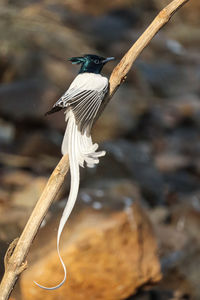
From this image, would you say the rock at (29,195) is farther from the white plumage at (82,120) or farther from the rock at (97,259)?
the white plumage at (82,120)

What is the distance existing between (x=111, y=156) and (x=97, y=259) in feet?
9.97

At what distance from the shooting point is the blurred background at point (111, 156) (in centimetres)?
419

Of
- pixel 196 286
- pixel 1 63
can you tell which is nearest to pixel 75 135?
pixel 196 286

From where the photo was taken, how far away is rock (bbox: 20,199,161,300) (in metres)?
4.03

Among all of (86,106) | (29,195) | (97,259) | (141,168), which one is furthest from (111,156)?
(86,106)

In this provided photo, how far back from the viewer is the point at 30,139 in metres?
7.55

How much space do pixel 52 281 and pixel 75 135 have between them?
220cm

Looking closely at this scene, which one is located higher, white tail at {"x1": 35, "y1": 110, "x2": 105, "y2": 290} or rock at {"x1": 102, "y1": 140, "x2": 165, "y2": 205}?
rock at {"x1": 102, "y1": 140, "x2": 165, "y2": 205}

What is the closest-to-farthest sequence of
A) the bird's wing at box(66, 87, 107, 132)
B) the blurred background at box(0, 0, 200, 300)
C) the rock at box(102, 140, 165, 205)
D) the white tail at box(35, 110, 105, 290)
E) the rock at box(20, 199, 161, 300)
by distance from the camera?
the white tail at box(35, 110, 105, 290) < the bird's wing at box(66, 87, 107, 132) < the rock at box(20, 199, 161, 300) < the blurred background at box(0, 0, 200, 300) < the rock at box(102, 140, 165, 205)

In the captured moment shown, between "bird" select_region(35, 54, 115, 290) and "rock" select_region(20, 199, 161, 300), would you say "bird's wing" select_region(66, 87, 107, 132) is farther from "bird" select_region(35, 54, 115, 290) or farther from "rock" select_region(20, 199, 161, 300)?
"rock" select_region(20, 199, 161, 300)

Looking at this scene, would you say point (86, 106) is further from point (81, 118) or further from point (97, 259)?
point (97, 259)

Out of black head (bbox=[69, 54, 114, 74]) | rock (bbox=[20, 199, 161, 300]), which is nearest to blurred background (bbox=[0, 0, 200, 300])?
rock (bbox=[20, 199, 161, 300])

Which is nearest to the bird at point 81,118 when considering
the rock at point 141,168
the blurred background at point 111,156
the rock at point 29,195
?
the blurred background at point 111,156

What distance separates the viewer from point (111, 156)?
712 cm
